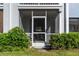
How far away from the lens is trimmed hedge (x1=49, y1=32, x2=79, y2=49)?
60.0 ft

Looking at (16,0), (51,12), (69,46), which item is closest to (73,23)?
(51,12)

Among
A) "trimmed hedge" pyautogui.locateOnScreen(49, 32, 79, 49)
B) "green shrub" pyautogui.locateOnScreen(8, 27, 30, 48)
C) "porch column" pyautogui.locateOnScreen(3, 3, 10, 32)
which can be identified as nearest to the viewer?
"green shrub" pyautogui.locateOnScreen(8, 27, 30, 48)

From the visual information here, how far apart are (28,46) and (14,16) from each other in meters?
3.74

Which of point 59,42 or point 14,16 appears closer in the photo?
point 59,42

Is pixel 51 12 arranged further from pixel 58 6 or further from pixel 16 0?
pixel 16 0

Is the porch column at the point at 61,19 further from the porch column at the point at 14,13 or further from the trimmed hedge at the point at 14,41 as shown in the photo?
the trimmed hedge at the point at 14,41

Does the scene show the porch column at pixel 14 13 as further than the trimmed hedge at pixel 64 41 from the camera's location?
Yes

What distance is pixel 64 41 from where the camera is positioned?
18344 mm

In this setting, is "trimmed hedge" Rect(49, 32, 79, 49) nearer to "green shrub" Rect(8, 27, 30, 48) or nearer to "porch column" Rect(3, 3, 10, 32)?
"green shrub" Rect(8, 27, 30, 48)

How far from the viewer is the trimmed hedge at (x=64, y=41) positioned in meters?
18.3

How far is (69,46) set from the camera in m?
18.3

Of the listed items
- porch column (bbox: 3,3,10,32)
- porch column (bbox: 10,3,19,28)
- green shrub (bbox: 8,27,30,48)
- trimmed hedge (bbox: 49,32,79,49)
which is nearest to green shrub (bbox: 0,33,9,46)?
green shrub (bbox: 8,27,30,48)

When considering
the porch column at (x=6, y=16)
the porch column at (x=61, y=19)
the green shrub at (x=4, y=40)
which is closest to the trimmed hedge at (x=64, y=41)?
the porch column at (x=61, y=19)

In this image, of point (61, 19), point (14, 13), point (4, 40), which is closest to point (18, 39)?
point (4, 40)
